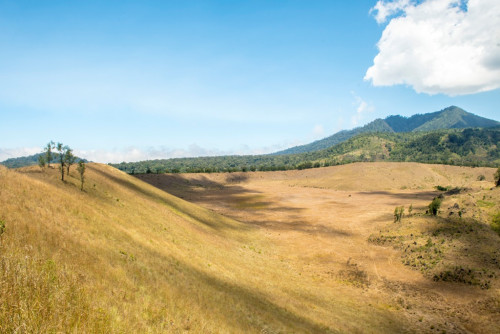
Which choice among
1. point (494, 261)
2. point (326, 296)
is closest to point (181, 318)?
point (326, 296)

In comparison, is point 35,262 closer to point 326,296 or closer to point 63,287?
point 63,287

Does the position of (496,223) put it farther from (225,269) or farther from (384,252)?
(225,269)

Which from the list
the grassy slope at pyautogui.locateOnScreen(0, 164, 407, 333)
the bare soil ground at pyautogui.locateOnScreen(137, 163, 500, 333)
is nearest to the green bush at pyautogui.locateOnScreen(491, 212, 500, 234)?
the bare soil ground at pyautogui.locateOnScreen(137, 163, 500, 333)

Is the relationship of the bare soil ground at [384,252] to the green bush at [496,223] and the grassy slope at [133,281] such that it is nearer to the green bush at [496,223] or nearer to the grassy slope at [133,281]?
the green bush at [496,223]

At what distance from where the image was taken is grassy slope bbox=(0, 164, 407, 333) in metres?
6.61

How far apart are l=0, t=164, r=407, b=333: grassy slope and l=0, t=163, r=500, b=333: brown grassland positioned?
0.07 meters

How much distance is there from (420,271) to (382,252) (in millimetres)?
7263

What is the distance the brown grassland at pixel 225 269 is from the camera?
7.95 m

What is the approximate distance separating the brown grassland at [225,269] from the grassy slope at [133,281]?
68 mm

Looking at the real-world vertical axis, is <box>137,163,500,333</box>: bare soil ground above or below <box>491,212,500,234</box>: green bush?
below

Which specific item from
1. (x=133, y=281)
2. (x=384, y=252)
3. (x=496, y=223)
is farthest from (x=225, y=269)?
(x=496, y=223)

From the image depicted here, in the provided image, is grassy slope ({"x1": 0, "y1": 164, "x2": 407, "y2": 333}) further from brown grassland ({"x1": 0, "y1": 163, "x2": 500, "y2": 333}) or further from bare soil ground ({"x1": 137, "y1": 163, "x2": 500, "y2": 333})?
bare soil ground ({"x1": 137, "y1": 163, "x2": 500, "y2": 333})

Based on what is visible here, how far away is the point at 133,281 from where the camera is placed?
11570 millimetres

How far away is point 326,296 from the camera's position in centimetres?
2433
